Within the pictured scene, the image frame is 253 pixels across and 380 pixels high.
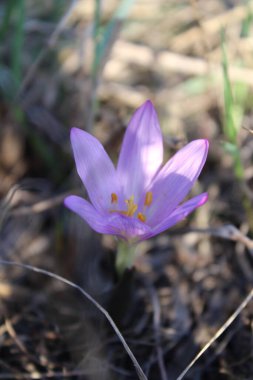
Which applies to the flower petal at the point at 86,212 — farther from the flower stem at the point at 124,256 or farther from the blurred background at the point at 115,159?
the blurred background at the point at 115,159

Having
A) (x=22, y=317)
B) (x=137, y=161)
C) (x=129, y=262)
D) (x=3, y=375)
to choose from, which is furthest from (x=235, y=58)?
(x=3, y=375)

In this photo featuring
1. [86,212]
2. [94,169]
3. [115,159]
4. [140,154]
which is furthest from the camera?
[115,159]

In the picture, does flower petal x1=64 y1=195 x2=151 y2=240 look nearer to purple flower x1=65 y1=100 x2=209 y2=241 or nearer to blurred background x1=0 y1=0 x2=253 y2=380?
purple flower x1=65 y1=100 x2=209 y2=241

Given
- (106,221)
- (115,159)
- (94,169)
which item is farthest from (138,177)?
(115,159)

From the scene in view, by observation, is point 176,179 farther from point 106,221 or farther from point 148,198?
point 106,221

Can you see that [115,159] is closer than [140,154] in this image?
No

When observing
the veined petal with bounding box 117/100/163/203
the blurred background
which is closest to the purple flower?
the veined petal with bounding box 117/100/163/203

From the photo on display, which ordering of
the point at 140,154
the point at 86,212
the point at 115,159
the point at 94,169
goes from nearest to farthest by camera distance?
1. the point at 86,212
2. the point at 94,169
3. the point at 140,154
4. the point at 115,159

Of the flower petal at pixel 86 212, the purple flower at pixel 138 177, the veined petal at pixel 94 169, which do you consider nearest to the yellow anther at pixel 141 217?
the purple flower at pixel 138 177
